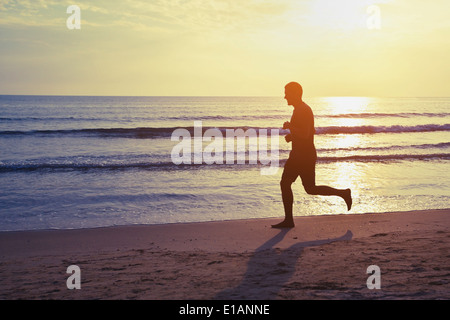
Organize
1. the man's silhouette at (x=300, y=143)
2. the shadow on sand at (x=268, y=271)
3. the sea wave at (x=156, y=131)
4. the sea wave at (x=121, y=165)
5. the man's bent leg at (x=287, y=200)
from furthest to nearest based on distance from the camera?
the sea wave at (x=156, y=131), the sea wave at (x=121, y=165), the man's bent leg at (x=287, y=200), the man's silhouette at (x=300, y=143), the shadow on sand at (x=268, y=271)

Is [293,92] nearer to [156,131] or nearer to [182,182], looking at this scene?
[182,182]

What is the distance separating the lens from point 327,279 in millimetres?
3809

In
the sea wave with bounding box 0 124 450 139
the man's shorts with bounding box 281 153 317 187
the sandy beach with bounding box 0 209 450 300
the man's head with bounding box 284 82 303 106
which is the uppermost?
the man's head with bounding box 284 82 303 106

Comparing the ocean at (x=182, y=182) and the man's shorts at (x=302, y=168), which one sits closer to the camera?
the man's shorts at (x=302, y=168)

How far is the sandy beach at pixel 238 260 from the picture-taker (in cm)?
360

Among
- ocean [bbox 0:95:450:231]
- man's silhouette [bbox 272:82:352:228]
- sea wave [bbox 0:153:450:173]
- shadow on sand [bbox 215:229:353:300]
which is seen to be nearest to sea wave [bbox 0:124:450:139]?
ocean [bbox 0:95:450:231]

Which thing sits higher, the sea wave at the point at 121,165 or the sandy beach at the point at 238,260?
the sea wave at the point at 121,165

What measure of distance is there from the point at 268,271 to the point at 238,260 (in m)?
0.55

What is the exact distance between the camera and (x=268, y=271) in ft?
13.6

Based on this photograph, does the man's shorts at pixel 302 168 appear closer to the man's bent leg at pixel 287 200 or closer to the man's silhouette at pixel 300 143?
the man's silhouette at pixel 300 143

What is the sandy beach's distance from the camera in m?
3.60

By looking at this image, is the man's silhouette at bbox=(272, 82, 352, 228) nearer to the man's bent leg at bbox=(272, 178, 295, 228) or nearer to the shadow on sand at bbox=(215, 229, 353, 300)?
the man's bent leg at bbox=(272, 178, 295, 228)

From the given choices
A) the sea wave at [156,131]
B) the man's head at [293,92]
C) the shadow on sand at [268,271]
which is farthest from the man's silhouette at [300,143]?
the sea wave at [156,131]
